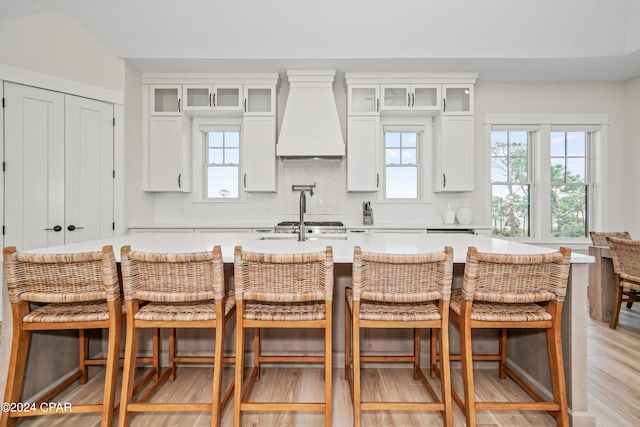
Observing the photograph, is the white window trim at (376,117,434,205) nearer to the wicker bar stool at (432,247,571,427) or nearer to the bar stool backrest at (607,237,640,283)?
the bar stool backrest at (607,237,640,283)

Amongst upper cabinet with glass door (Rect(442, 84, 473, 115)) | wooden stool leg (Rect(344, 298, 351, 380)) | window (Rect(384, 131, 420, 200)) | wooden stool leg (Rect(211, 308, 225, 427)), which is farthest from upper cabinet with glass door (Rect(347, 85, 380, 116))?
wooden stool leg (Rect(211, 308, 225, 427))

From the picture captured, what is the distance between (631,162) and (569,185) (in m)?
0.78

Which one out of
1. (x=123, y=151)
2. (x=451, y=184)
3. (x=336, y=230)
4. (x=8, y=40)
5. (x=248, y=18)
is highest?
(x=248, y=18)

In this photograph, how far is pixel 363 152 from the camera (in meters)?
4.43

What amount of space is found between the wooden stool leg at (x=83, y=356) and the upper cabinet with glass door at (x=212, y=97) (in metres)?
3.06

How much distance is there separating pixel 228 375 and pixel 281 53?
3.29m

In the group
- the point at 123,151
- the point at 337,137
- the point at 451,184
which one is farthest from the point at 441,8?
the point at 123,151

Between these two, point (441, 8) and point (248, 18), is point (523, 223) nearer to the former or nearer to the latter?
point (441, 8)

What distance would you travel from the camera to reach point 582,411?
173cm

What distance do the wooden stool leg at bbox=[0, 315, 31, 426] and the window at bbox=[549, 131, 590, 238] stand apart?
18.5 feet

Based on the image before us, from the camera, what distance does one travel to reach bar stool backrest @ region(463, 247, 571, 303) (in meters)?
1.61

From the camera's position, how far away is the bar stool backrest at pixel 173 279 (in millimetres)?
1592

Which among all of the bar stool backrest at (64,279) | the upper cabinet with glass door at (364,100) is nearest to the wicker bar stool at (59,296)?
the bar stool backrest at (64,279)

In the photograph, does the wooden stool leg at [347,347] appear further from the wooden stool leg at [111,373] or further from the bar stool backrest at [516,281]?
the wooden stool leg at [111,373]
